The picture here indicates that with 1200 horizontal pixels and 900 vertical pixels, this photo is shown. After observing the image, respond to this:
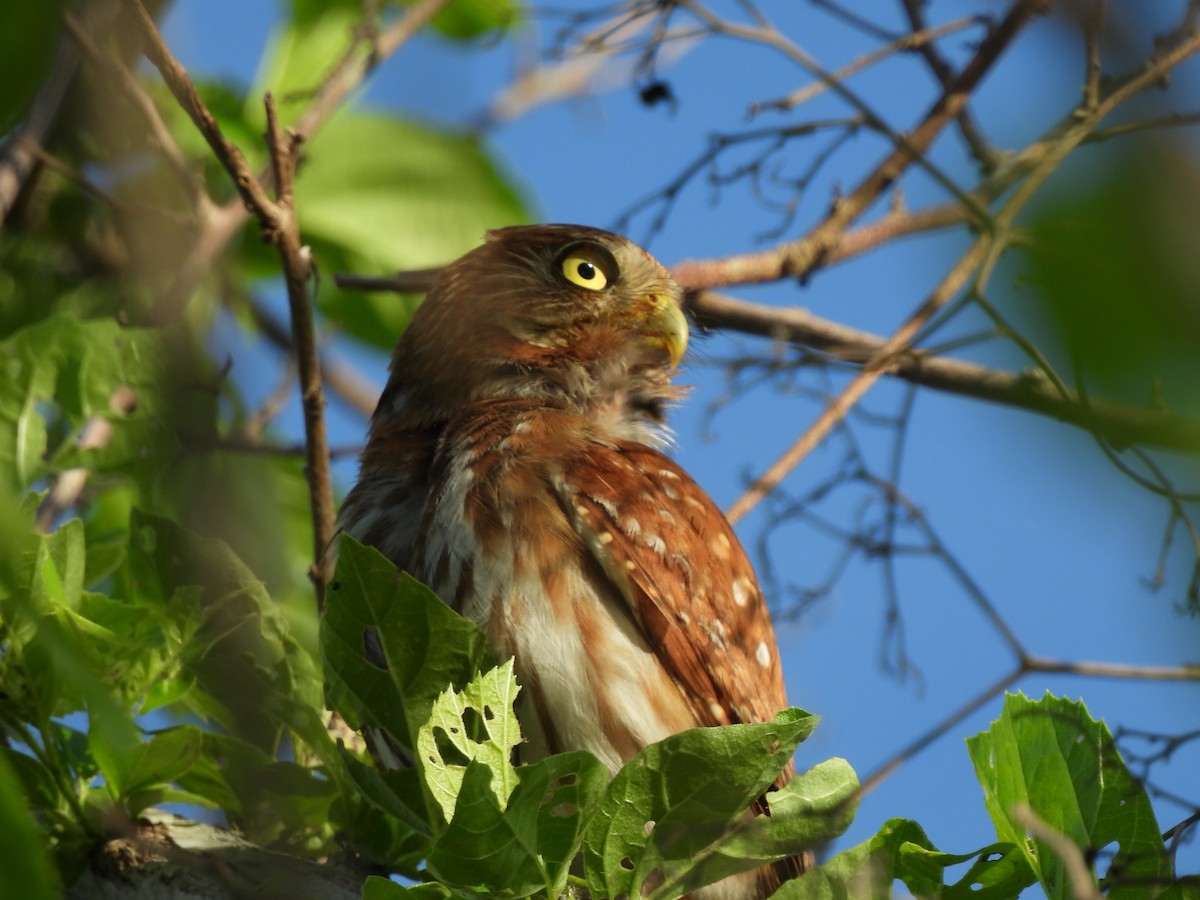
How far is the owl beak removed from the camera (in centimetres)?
438

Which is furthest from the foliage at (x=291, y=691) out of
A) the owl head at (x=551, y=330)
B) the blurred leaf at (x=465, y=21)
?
the blurred leaf at (x=465, y=21)

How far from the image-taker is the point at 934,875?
2658 millimetres

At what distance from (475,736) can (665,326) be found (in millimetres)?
2070

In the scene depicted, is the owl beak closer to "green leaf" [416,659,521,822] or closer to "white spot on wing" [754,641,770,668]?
"white spot on wing" [754,641,770,668]

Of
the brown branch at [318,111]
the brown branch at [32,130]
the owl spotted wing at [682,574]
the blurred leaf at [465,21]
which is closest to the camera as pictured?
the owl spotted wing at [682,574]

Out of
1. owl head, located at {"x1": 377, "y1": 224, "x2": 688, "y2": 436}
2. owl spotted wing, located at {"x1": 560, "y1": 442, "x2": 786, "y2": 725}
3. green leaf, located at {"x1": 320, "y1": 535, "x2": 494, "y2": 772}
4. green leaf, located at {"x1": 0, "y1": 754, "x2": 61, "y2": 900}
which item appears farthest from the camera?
owl head, located at {"x1": 377, "y1": 224, "x2": 688, "y2": 436}

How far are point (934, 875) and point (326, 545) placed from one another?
1827 millimetres

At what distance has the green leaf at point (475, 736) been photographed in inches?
95.1

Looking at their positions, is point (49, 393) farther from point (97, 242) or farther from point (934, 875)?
point (934, 875)

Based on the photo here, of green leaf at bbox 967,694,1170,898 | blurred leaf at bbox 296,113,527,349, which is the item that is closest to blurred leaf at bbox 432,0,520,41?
blurred leaf at bbox 296,113,527,349

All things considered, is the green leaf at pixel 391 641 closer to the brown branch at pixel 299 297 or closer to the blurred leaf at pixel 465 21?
the brown branch at pixel 299 297

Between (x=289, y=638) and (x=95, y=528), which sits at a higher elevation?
(x=95, y=528)

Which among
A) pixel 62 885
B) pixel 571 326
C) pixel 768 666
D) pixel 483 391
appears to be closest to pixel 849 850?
pixel 768 666

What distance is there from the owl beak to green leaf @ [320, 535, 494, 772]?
192 cm
